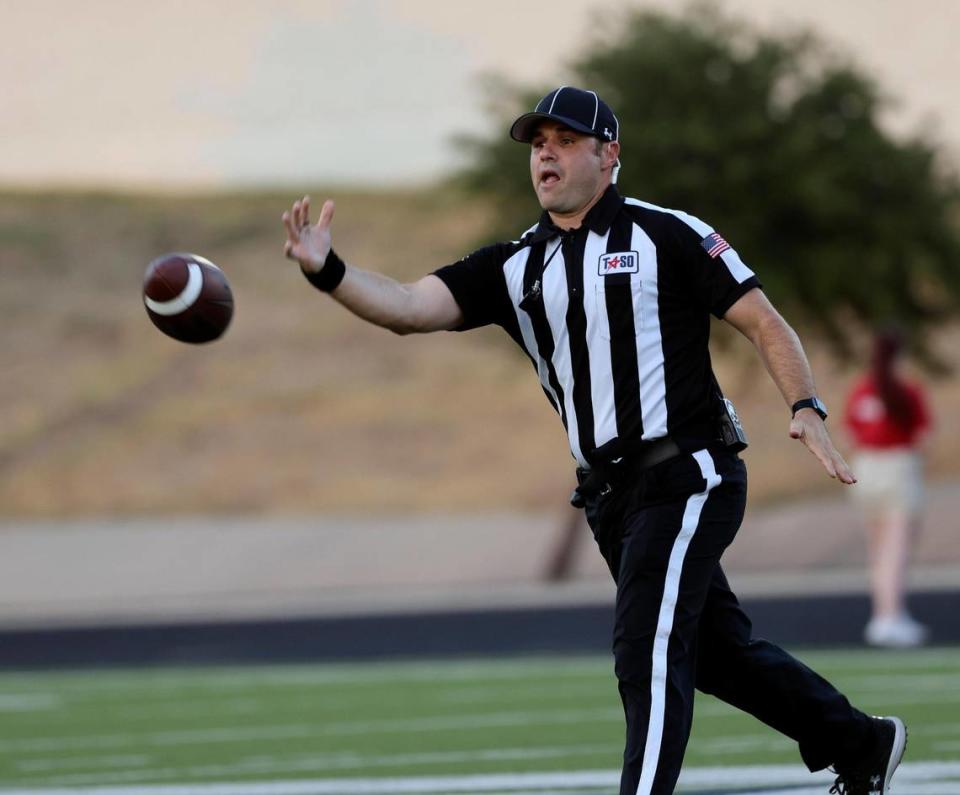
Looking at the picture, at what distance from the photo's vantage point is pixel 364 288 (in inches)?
236

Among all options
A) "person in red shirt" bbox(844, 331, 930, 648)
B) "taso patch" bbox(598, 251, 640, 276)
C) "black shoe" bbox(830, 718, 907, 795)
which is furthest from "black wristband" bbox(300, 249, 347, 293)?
"person in red shirt" bbox(844, 331, 930, 648)

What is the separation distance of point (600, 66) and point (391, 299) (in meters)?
16.0

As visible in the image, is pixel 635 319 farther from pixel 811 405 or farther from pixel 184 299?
pixel 184 299

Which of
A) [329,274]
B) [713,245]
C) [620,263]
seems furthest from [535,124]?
[329,274]

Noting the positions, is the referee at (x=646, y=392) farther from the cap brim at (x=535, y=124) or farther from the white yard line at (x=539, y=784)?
the white yard line at (x=539, y=784)

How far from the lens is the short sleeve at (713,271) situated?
5797 millimetres

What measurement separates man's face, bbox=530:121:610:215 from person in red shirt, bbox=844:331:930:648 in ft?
25.5

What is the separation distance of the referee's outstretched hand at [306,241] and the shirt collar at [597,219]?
2.15 feet

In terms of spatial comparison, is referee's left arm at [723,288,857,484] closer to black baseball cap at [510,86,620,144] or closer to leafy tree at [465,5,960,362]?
black baseball cap at [510,86,620,144]

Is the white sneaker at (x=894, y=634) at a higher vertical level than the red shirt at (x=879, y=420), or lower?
lower

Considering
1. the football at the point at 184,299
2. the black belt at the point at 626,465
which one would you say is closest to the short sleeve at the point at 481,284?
the black belt at the point at 626,465

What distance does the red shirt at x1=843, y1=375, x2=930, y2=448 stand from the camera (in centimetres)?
1360

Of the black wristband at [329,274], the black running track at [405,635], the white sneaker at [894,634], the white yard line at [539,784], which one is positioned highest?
the black running track at [405,635]

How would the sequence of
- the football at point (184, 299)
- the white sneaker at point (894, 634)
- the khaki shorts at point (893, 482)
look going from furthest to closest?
the khaki shorts at point (893, 482), the white sneaker at point (894, 634), the football at point (184, 299)
